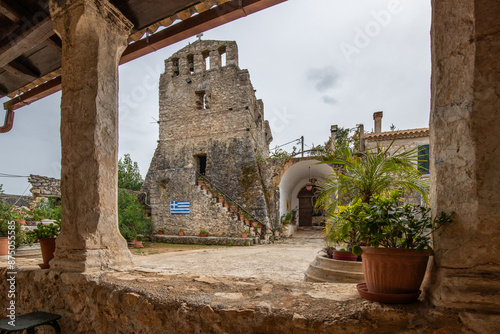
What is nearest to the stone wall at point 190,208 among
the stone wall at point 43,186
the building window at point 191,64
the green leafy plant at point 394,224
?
the stone wall at point 43,186

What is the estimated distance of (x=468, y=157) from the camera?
1.23m

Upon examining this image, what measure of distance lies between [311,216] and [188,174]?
29.3 feet

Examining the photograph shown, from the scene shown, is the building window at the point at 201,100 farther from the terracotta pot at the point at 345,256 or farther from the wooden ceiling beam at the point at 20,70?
the terracotta pot at the point at 345,256

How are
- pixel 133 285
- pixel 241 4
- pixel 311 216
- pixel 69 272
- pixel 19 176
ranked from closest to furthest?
pixel 133 285, pixel 69 272, pixel 241 4, pixel 19 176, pixel 311 216

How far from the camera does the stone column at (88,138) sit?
2375 mm

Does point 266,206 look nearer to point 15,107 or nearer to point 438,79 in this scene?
point 15,107

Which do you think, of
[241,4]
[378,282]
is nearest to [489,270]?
[378,282]

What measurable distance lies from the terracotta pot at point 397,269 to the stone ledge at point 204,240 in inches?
353

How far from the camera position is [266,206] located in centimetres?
1230

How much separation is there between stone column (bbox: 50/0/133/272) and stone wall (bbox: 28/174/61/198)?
10253 millimetres

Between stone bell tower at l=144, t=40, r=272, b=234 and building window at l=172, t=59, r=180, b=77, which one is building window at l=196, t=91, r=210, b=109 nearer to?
stone bell tower at l=144, t=40, r=272, b=234

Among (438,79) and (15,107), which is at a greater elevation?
(15,107)

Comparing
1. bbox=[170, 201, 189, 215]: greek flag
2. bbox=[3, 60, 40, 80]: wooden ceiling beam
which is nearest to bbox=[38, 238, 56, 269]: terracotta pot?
bbox=[3, 60, 40, 80]: wooden ceiling beam

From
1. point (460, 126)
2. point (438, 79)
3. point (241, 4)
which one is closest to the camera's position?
point (460, 126)
